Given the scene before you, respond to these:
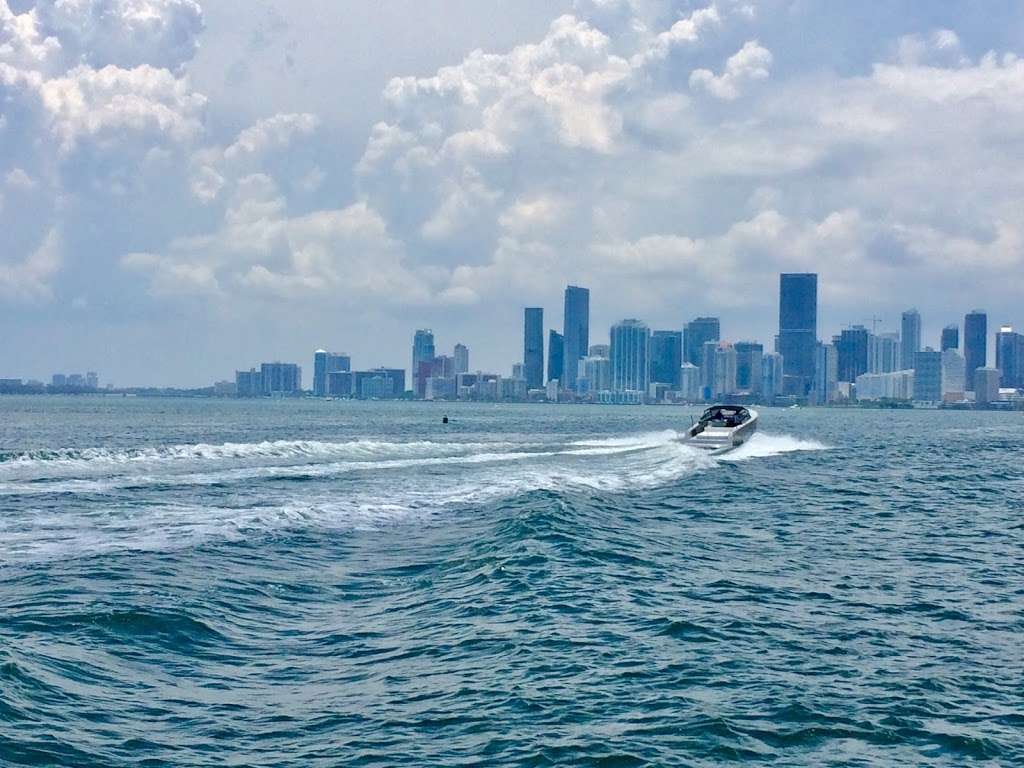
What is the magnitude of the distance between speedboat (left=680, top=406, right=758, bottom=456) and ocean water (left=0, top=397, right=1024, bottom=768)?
29.3 metres

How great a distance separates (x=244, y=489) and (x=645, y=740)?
3233 centimetres

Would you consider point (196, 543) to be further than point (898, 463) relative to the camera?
No

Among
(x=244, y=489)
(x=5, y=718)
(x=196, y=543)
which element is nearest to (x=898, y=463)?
(x=244, y=489)

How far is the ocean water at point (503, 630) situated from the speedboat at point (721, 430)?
96.1 feet

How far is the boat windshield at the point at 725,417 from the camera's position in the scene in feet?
263

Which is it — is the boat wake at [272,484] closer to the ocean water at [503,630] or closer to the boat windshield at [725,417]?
the ocean water at [503,630]

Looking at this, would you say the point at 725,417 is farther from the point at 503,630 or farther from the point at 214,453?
the point at 503,630

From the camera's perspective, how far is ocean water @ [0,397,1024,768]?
13.5 meters

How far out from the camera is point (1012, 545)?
30.5 meters

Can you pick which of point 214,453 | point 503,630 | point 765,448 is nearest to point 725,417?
point 765,448

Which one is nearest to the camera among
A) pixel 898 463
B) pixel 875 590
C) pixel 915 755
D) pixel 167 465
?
pixel 915 755

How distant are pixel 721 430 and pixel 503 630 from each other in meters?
56.9

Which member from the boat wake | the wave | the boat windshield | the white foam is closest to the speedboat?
the boat windshield

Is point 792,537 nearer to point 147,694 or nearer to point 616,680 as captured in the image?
point 616,680
